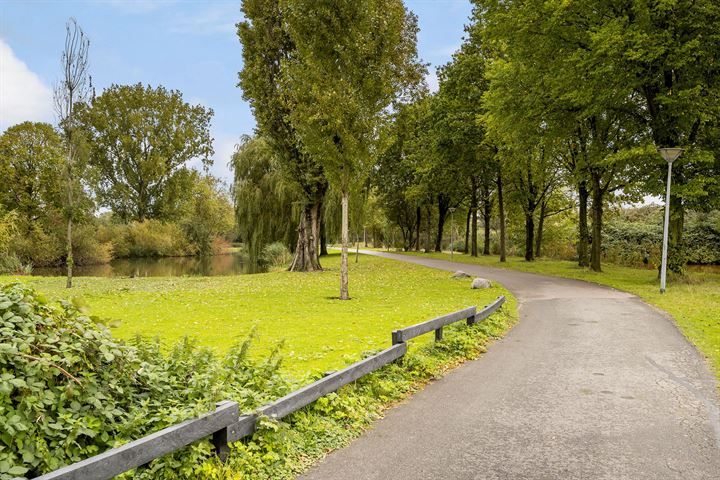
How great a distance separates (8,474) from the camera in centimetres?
283

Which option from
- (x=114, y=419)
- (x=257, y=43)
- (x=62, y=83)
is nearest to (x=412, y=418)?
(x=114, y=419)

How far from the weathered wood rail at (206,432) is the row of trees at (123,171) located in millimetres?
35765

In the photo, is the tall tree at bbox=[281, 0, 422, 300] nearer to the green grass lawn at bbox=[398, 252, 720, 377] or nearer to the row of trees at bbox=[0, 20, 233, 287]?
the green grass lawn at bbox=[398, 252, 720, 377]

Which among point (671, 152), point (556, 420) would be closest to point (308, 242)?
point (671, 152)

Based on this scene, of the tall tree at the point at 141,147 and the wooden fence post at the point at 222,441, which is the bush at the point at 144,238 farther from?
the wooden fence post at the point at 222,441

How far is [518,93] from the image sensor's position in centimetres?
2208

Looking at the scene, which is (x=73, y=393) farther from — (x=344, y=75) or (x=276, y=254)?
(x=276, y=254)

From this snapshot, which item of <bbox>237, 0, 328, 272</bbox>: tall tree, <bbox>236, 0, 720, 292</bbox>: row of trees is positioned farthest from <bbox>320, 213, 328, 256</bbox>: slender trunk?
<bbox>237, 0, 328, 272</bbox>: tall tree

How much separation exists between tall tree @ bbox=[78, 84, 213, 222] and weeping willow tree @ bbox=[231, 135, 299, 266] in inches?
673

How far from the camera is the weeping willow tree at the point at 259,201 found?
35750mm

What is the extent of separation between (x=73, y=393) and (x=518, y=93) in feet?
74.1

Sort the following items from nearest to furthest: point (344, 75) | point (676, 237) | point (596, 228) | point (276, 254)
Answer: point (344, 75) < point (676, 237) < point (596, 228) < point (276, 254)

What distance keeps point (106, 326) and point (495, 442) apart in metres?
3.97

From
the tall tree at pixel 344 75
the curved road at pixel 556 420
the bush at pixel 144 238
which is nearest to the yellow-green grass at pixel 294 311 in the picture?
the curved road at pixel 556 420
